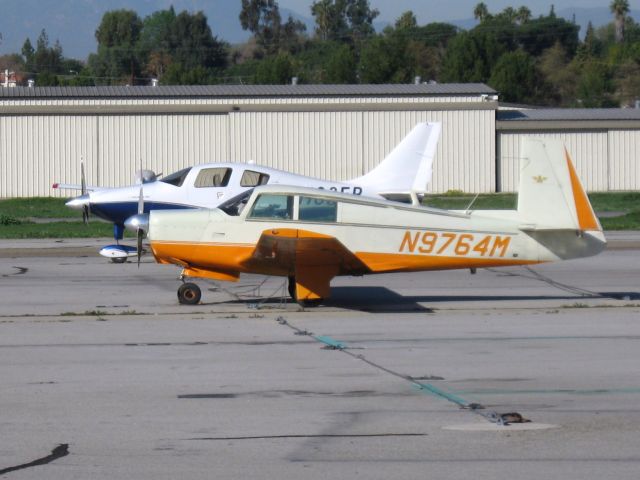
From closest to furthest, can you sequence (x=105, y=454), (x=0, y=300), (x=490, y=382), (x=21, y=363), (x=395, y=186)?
(x=105, y=454), (x=490, y=382), (x=21, y=363), (x=0, y=300), (x=395, y=186)

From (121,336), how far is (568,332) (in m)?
5.16

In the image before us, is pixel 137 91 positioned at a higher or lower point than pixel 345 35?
lower

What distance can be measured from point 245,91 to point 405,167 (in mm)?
27504

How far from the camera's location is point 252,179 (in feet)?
68.6

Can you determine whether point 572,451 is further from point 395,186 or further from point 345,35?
point 345,35

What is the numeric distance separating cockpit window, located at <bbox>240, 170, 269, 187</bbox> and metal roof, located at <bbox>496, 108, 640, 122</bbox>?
3008cm

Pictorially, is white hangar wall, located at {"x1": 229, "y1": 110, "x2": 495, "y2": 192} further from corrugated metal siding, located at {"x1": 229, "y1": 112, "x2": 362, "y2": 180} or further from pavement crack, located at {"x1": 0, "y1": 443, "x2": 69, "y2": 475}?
pavement crack, located at {"x1": 0, "y1": 443, "x2": 69, "y2": 475}

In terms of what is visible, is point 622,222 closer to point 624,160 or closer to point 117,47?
point 624,160

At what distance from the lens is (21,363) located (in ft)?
34.4

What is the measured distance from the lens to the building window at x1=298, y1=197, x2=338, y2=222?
1423 cm

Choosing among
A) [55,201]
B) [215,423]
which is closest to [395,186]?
[215,423]

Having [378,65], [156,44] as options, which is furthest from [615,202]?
[156,44]

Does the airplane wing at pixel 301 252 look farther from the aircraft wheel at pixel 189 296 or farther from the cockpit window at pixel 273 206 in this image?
the aircraft wheel at pixel 189 296

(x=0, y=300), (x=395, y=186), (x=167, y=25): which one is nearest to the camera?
(x=0, y=300)
